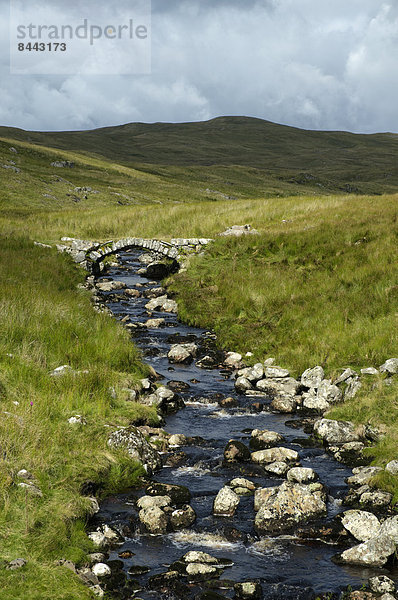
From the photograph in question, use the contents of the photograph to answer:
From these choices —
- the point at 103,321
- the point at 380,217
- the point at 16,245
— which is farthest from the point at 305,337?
the point at 16,245

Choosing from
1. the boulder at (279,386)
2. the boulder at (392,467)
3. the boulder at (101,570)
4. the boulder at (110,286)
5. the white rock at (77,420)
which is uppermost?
the boulder at (110,286)

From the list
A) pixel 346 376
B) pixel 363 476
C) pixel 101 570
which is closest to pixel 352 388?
pixel 346 376

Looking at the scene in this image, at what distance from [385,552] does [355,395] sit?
5.28 metres

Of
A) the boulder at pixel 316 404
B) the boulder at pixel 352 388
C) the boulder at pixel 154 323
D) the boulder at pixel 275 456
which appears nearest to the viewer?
the boulder at pixel 275 456

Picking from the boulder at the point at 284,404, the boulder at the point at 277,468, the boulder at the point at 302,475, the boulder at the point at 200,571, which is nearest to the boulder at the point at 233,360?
the boulder at the point at 284,404

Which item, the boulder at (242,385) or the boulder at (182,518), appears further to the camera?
the boulder at (242,385)

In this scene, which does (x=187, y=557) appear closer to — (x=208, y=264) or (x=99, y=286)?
(x=208, y=264)

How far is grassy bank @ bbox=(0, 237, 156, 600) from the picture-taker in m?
6.21

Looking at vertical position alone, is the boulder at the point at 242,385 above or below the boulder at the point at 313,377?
below

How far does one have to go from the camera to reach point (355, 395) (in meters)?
11.7

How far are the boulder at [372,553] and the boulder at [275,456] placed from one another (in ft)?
8.87

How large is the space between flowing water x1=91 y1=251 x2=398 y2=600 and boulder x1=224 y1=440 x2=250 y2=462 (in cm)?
16

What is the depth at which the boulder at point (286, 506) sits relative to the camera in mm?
7508

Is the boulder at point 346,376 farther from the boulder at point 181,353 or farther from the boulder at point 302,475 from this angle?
the boulder at point 181,353
